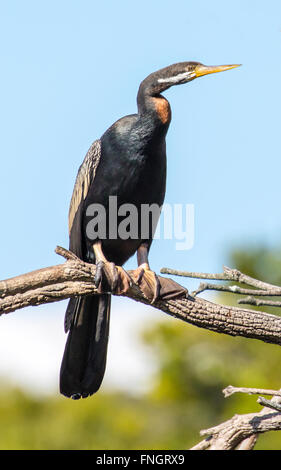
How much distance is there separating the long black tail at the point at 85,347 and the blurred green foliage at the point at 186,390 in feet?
16.9

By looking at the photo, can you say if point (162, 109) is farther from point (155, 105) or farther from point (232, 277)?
point (232, 277)

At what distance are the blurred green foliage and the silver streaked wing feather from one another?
515cm

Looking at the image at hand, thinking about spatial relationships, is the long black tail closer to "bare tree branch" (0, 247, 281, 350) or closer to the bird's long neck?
"bare tree branch" (0, 247, 281, 350)

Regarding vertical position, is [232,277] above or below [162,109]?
below

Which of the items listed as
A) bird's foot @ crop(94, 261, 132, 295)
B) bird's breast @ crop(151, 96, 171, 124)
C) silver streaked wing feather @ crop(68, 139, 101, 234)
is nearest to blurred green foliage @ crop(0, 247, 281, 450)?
silver streaked wing feather @ crop(68, 139, 101, 234)

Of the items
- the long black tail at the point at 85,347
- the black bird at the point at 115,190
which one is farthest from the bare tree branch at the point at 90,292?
the long black tail at the point at 85,347

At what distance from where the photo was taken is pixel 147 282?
5.00 metres

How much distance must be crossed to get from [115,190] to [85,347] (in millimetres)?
1133

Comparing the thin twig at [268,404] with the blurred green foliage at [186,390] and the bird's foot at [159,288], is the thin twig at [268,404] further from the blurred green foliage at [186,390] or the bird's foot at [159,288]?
the blurred green foliage at [186,390]

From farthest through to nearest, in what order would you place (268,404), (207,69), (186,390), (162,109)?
(186,390), (162,109), (207,69), (268,404)

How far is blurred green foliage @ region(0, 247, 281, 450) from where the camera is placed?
11.8 meters

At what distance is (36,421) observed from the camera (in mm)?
15594

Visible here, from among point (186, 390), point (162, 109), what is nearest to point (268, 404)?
point (162, 109)
